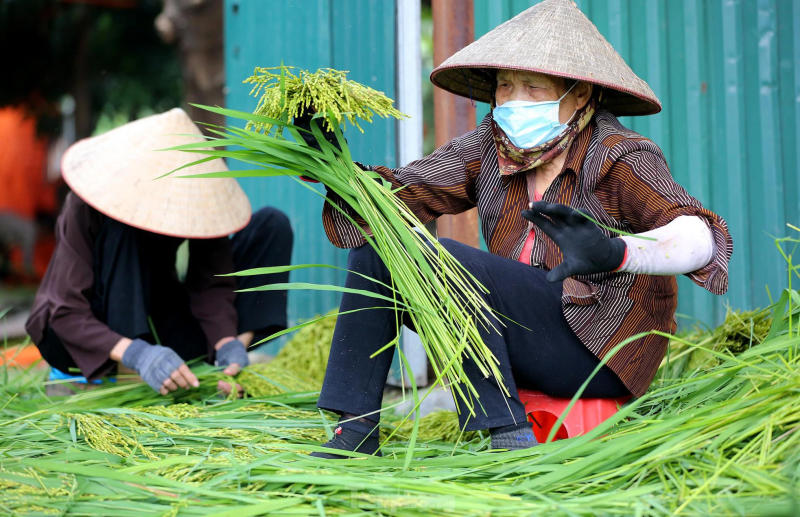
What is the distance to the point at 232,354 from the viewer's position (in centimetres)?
279

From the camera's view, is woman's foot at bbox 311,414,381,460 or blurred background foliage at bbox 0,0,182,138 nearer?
woman's foot at bbox 311,414,381,460

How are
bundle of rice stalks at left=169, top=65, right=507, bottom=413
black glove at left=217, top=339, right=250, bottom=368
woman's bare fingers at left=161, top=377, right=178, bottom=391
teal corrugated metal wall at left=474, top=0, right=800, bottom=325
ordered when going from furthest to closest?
1. teal corrugated metal wall at left=474, top=0, right=800, bottom=325
2. black glove at left=217, top=339, right=250, bottom=368
3. woman's bare fingers at left=161, top=377, right=178, bottom=391
4. bundle of rice stalks at left=169, top=65, right=507, bottom=413

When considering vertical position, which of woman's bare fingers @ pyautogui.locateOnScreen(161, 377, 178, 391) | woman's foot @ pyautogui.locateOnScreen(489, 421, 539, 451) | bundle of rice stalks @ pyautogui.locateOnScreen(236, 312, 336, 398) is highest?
woman's foot @ pyautogui.locateOnScreen(489, 421, 539, 451)

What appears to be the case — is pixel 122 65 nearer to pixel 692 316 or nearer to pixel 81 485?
pixel 692 316

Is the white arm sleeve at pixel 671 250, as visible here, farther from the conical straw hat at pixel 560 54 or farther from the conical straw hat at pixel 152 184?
the conical straw hat at pixel 152 184

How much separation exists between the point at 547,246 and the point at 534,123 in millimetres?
291

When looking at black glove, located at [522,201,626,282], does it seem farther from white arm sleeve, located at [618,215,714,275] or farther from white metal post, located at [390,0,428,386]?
white metal post, located at [390,0,428,386]

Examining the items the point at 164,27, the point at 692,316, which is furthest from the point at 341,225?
the point at 164,27

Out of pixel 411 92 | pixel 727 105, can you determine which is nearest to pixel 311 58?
pixel 411 92

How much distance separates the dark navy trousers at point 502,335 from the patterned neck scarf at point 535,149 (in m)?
0.24

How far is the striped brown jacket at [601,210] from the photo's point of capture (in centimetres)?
183

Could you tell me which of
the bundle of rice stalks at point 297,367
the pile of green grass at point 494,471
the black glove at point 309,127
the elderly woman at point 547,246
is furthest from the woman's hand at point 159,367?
the black glove at point 309,127

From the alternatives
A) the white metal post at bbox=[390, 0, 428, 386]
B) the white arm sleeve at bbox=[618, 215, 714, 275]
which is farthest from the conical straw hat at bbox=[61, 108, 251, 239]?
the white arm sleeve at bbox=[618, 215, 714, 275]

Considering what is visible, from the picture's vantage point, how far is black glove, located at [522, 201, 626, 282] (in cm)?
163
